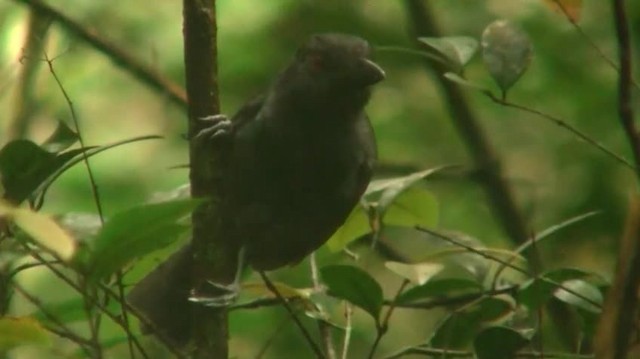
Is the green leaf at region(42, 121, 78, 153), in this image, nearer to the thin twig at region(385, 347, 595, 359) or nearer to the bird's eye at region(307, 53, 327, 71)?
the thin twig at region(385, 347, 595, 359)

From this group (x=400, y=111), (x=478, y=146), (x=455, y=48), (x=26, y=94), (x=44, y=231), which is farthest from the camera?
(x=400, y=111)

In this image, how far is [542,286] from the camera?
1.53 m

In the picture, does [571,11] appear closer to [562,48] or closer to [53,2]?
[562,48]

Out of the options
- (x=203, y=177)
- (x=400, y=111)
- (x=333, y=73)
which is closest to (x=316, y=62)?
(x=333, y=73)

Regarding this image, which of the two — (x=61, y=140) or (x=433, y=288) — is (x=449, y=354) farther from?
(x=61, y=140)

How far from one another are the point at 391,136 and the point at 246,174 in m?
1.44


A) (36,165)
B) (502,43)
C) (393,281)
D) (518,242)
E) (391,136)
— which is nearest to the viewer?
(36,165)

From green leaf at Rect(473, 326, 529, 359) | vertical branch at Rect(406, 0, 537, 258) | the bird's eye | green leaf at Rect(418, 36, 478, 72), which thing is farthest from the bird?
vertical branch at Rect(406, 0, 537, 258)

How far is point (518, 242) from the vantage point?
290 cm

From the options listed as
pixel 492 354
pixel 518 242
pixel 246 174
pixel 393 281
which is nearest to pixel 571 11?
pixel 492 354

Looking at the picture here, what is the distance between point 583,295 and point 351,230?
43 cm

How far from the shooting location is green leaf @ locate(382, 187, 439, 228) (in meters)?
1.78

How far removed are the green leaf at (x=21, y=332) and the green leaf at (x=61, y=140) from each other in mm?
231

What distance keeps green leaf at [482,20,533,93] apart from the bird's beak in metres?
0.31
